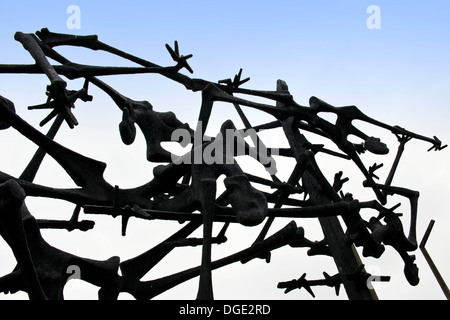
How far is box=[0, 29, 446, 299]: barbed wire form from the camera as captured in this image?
3990 mm

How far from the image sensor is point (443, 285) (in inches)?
235

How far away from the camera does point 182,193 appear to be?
443 centimetres

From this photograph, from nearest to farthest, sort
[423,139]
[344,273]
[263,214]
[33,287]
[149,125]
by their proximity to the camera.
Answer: [33,287]
[263,214]
[149,125]
[344,273]
[423,139]

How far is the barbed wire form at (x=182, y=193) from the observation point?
13.1 ft

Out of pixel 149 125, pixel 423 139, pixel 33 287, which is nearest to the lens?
pixel 33 287

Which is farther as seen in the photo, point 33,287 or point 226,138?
point 226,138

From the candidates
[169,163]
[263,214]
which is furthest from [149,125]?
[263,214]
